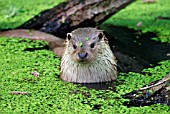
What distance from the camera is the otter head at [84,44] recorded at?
5.13m

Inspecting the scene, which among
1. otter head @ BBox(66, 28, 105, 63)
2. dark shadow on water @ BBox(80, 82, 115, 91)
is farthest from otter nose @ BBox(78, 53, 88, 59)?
dark shadow on water @ BBox(80, 82, 115, 91)

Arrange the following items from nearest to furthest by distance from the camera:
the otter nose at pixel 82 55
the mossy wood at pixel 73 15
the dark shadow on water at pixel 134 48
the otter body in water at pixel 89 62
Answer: the otter nose at pixel 82 55 → the otter body in water at pixel 89 62 → the dark shadow on water at pixel 134 48 → the mossy wood at pixel 73 15

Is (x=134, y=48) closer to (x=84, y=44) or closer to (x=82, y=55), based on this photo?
(x=84, y=44)

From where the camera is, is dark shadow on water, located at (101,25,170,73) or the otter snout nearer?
the otter snout

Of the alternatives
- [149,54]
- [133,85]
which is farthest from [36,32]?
[133,85]

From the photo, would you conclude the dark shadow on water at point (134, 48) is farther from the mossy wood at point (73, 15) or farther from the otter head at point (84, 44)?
the otter head at point (84, 44)

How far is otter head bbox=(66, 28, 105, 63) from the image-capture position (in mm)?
5129

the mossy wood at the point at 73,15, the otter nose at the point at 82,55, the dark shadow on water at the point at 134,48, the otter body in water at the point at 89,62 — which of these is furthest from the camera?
the mossy wood at the point at 73,15

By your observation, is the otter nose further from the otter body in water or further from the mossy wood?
the mossy wood

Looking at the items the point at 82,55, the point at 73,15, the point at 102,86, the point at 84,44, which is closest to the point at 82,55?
the point at 82,55

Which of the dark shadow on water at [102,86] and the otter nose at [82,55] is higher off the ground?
the otter nose at [82,55]

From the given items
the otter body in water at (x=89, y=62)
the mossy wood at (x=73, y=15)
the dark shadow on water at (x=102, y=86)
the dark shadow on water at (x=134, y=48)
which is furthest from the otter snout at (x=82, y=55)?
the mossy wood at (x=73, y=15)

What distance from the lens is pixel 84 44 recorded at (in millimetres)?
5203

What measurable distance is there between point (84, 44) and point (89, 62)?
0.71ft
